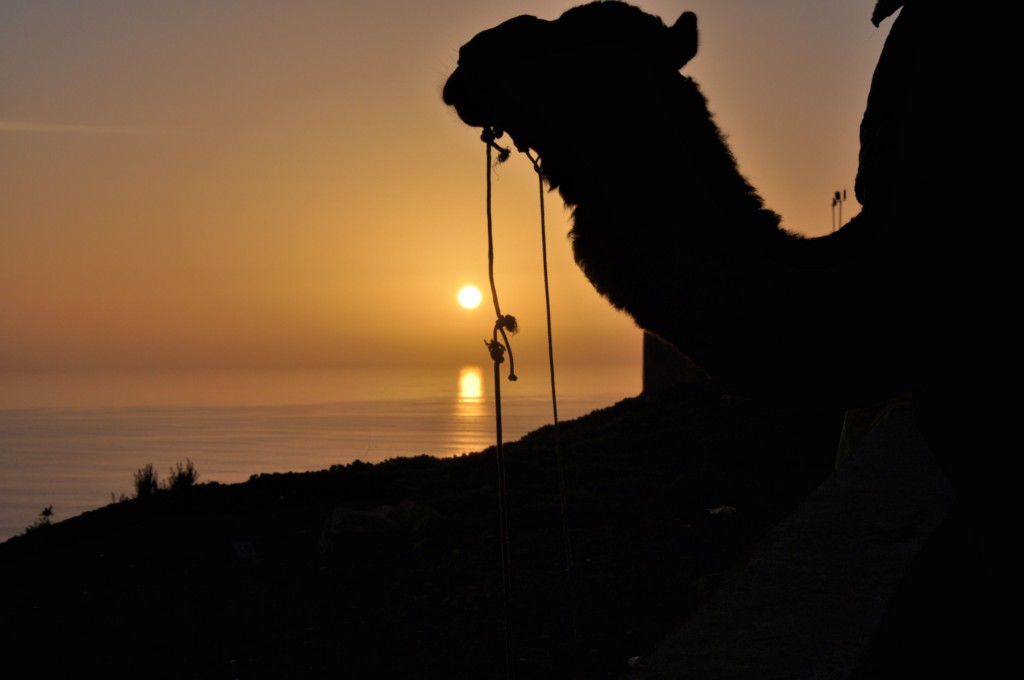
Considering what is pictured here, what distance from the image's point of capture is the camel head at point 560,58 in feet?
8.50

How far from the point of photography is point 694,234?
2.46 meters

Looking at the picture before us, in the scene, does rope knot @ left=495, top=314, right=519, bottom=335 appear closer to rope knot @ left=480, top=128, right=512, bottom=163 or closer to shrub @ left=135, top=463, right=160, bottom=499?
rope knot @ left=480, top=128, right=512, bottom=163

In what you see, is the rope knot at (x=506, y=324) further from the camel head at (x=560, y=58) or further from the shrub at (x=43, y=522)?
the shrub at (x=43, y=522)

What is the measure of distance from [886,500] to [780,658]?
230 centimetres

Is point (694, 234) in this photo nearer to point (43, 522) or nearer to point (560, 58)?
point (560, 58)

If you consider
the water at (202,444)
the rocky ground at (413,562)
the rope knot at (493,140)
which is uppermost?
the water at (202,444)

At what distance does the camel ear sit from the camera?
2641 mm

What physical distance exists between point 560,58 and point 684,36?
334mm

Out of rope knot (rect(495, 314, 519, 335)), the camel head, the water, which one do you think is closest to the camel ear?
the camel head

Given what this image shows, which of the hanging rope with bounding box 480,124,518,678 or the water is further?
the water

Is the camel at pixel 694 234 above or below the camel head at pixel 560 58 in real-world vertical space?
below

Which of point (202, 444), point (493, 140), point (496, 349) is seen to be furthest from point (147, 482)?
point (202, 444)

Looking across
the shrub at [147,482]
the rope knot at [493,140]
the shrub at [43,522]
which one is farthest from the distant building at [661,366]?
the rope knot at [493,140]

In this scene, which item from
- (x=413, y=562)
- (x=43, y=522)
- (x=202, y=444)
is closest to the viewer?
(x=413, y=562)
